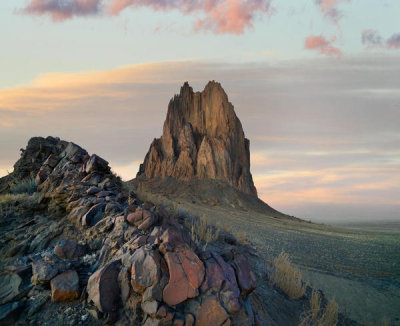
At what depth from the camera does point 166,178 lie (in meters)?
56.0

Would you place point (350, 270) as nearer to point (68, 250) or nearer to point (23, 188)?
point (68, 250)

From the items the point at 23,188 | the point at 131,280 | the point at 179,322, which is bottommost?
the point at 179,322

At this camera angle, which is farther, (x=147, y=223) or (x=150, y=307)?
(x=147, y=223)

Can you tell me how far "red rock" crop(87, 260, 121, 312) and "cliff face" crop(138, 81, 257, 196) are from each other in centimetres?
4893

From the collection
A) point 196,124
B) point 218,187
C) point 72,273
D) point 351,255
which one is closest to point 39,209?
point 72,273

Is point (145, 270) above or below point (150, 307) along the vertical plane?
above

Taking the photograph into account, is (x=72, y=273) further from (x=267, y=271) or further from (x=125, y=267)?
(x=267, y=271)

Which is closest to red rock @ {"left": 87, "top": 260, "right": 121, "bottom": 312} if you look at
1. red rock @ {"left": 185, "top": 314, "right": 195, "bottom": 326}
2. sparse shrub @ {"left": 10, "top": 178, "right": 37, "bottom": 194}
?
red rock @ {"left": 185, "top": 314, "right": 195, "bottom": 326}

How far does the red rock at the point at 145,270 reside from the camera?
4699mm

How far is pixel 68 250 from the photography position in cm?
620

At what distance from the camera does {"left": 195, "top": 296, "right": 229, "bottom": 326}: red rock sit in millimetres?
4508

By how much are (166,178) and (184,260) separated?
51.4 metres

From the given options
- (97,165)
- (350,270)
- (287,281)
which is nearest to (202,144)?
(350,270)

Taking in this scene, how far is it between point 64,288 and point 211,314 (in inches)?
95.1
